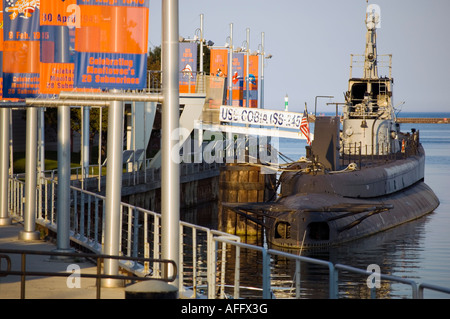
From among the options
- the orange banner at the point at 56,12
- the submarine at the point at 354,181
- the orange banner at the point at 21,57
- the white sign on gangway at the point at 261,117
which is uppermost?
the orange banner at the point at 56,12

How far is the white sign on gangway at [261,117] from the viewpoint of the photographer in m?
41.6

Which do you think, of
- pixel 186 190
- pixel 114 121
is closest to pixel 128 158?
pixel 186 190

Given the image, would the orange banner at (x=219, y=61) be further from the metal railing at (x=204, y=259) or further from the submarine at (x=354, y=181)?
the metal railing at (x=204, y=259)

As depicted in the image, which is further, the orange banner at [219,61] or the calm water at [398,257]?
the orange banner at [219,61]

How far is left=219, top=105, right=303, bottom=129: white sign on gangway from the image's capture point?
41.6 m

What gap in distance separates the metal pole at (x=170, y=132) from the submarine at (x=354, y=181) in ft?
63.8

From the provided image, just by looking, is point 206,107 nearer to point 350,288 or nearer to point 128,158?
point 128,158

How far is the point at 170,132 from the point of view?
1146cm

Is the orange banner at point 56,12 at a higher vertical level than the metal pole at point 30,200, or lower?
higher

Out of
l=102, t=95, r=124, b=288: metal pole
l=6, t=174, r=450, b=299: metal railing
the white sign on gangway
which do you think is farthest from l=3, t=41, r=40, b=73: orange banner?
the white sign on gangway

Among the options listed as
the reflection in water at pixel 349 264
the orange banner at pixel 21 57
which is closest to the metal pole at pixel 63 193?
the orange banner at pixel 21 57
